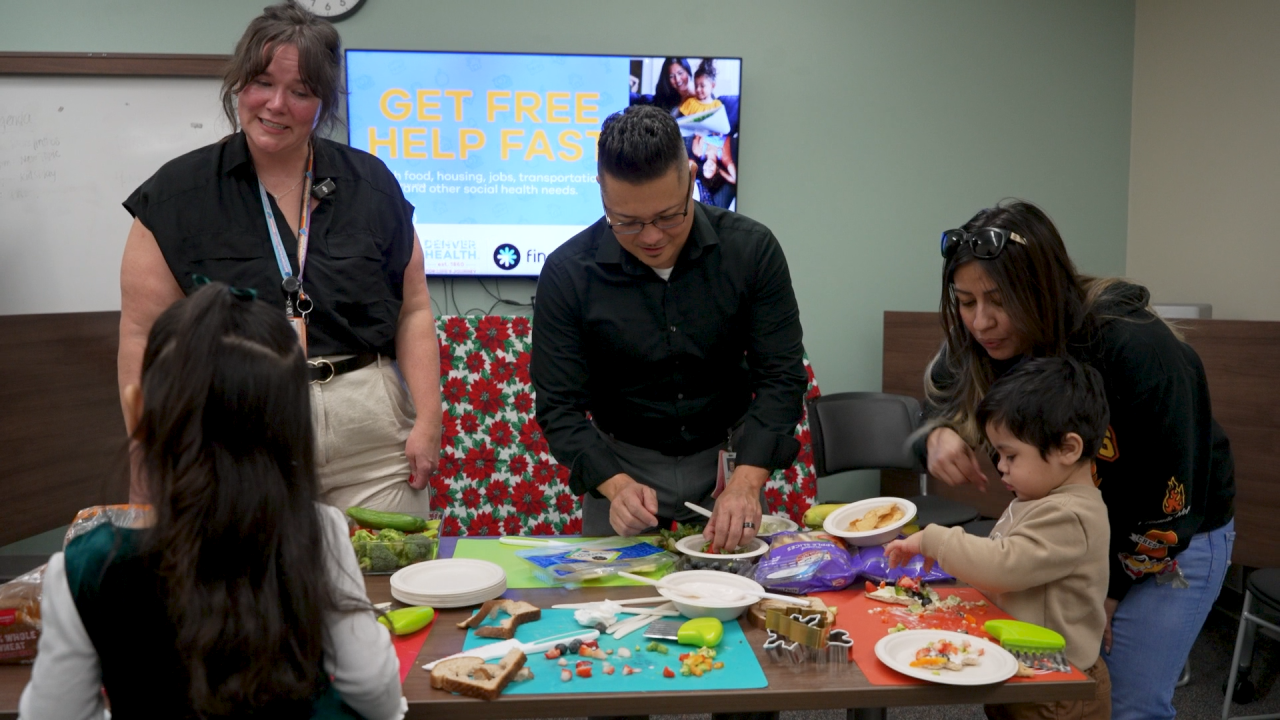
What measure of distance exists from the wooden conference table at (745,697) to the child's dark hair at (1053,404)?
0.43 m

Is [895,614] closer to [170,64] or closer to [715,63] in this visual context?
[715,63]

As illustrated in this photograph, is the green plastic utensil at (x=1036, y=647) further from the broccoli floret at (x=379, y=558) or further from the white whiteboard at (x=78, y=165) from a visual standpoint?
the white whiteboard at (x=78, y=165)

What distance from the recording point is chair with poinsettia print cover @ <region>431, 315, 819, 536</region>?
404 centimetres

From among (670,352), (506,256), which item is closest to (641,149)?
(670,352)

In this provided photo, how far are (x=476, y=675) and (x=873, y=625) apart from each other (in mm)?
671

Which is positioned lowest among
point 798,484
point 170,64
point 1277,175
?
point 798,484

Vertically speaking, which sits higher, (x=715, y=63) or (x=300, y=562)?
(x=715, y=63)

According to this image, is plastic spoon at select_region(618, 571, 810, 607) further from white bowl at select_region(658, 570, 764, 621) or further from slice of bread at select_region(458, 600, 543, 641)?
slice of bread at select_region(458, 600, 543, 641)

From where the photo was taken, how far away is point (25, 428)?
3.05 m

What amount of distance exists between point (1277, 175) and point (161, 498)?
414 centimetres

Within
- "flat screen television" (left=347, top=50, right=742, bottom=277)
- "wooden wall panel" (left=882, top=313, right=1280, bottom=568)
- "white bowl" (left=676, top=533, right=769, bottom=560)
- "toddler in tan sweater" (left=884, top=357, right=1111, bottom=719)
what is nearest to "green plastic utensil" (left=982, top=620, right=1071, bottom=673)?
"toddler in tan sweater" (left=884, top=357, right=1111, bottom=719)

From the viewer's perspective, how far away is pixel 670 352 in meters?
2.09

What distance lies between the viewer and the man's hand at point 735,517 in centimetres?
177

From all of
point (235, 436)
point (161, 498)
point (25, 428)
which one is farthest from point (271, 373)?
point (25, 428)
